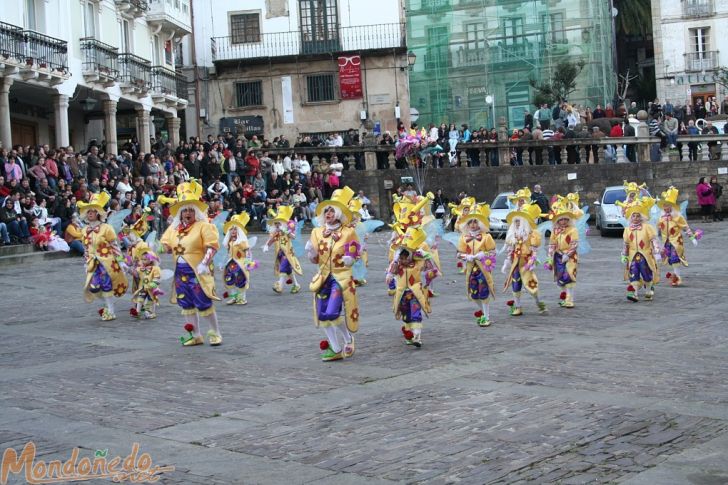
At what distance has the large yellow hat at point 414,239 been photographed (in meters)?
14.2

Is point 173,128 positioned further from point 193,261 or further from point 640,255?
point 193,261

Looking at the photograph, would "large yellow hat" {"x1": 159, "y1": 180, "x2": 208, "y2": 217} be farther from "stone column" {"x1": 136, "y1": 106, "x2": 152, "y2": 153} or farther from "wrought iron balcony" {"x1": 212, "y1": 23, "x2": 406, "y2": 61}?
"wrought iron balcony" {"x1": 212, "y1": 23, "x2": 406, "y2": 61}

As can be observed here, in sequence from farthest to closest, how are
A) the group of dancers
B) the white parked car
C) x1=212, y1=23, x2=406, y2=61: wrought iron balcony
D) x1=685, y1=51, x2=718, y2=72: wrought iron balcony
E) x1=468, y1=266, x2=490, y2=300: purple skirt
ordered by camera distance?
x1=685, y1=51, x2=718, y2=72: wrought iron balcony, x1=212, y1=23, x2=406, y2=61: wrought iron balcony, the white parked car, x1=468, y1=266, x2=490, y2=300: purple skirt, the group of dancers

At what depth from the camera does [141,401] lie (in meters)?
11.0

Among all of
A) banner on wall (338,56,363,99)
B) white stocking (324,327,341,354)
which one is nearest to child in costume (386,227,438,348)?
white stocking (324,327,341,354)

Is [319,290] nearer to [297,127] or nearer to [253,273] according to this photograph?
[253,273]

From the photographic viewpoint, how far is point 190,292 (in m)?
14.6

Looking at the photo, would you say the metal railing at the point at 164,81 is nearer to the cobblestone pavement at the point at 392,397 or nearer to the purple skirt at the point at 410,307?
the cobblestone pavement at the point at 392,397

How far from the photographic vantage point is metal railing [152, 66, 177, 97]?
40562 millimetres

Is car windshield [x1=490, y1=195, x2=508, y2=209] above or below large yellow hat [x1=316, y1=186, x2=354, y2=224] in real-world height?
above

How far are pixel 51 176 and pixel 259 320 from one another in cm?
1185

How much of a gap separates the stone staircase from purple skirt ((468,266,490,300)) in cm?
1315

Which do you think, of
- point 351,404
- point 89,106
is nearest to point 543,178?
point 89,106

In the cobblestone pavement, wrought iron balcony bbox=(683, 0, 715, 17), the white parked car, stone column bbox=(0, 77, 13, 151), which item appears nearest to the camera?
the cobblestone pavement
